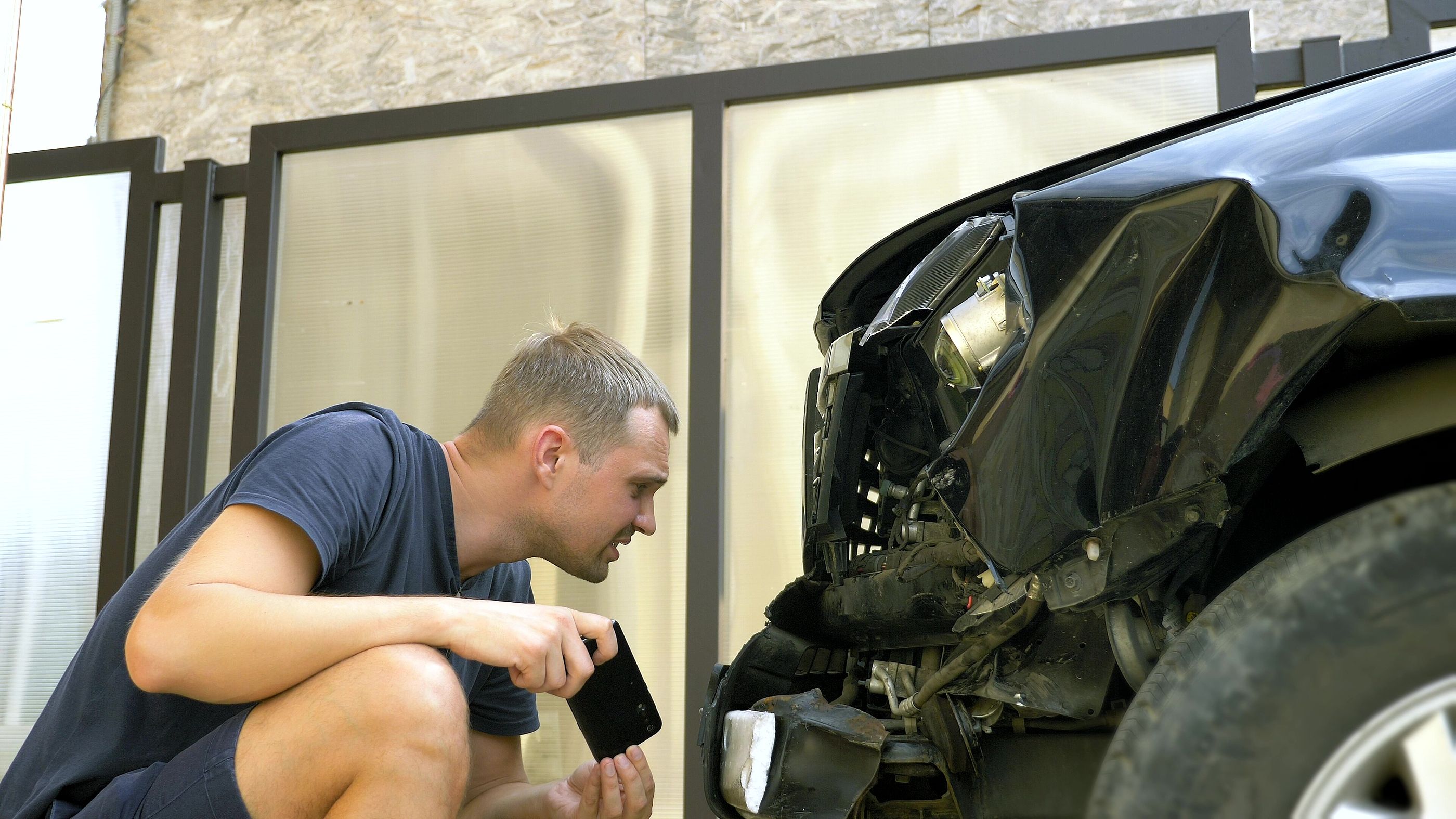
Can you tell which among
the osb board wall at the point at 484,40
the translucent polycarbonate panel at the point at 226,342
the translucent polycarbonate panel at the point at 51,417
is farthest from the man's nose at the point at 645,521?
the translucent polycarbonate panel at the point at 51,417

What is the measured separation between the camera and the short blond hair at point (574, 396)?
6.61 ft

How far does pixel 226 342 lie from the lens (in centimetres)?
414

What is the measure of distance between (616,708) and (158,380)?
2.96 metres

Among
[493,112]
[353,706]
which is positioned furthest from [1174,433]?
[493,112]

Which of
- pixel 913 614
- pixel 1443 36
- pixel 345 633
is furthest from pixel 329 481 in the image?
pixel 1443 36

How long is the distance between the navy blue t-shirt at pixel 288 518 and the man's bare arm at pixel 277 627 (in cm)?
6

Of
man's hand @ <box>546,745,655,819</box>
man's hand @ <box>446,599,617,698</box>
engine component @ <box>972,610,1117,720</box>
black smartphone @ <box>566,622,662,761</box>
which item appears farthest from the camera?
black smartphone @ <box>566,622,662,761</box>

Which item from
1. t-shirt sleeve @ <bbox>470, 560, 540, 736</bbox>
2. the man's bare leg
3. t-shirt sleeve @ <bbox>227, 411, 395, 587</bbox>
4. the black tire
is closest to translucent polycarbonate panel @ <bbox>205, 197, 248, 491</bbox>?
t-shirt sleeve @ <bbox>470, 560, 540, 736</bbox>

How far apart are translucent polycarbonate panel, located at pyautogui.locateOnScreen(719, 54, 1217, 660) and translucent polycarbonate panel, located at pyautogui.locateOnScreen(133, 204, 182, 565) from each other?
7.21 feet

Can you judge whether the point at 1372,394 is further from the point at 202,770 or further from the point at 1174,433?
the point at 202,770

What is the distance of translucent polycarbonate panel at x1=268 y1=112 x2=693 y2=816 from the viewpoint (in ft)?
11.9

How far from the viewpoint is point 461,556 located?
78.9 inches

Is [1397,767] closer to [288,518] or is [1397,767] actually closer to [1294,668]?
[1294,668]

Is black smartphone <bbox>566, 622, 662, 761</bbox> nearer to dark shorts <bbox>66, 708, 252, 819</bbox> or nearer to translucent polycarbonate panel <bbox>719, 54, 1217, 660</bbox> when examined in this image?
dark shorts <bbox>66, 708, 252, 819</bbox>
